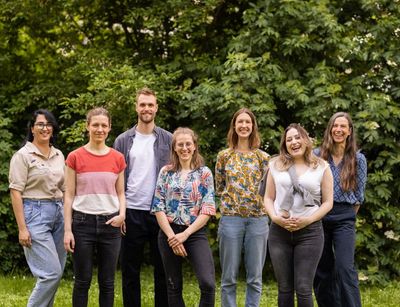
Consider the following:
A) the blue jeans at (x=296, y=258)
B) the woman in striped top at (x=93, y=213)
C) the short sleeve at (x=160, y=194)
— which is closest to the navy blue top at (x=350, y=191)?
the blue jeans at (x=296, y=258)

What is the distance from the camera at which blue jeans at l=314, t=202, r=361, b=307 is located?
18.4 ft

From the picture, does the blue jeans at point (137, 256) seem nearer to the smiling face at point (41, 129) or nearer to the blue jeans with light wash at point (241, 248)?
the blue jeans with light wash at point (241, 248)

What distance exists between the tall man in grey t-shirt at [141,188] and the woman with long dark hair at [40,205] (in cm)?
58

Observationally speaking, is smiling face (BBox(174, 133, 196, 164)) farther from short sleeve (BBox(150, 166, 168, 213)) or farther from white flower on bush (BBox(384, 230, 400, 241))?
white flower on bush (BBox(384, 230, 400, 241))

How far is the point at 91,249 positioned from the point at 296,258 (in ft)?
5.17

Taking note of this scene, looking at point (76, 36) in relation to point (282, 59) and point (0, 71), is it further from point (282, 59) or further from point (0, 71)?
point (282, 59)

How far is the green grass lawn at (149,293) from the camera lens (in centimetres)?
710

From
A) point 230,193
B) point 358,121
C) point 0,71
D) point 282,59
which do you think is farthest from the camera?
point 0,71

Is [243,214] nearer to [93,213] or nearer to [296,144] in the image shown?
[296,144]

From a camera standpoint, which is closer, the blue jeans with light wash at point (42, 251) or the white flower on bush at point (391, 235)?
the blue jeans with light wash at point (42, 251)

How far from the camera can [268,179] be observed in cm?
528

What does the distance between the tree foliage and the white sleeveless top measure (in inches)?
121

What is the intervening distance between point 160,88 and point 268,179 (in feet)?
12.6

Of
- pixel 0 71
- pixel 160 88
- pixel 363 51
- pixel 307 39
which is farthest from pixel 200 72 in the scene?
pixel 0 71
